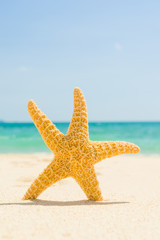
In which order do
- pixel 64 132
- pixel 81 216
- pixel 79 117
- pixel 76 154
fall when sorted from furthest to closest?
pixel 64 132 < pixel 79 117 < pixel 76 154 < pixel 81 216

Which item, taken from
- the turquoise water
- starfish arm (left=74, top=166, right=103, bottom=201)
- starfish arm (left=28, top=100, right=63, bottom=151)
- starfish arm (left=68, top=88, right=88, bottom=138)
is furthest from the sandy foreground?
the turquoise water

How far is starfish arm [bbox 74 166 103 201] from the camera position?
5.09 m

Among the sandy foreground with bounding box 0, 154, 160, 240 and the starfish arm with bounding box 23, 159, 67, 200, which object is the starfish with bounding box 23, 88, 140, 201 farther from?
the sandy foreground with bounding box 0, 154, 160, 240

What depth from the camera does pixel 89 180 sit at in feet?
16.8

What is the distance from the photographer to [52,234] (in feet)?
11.5

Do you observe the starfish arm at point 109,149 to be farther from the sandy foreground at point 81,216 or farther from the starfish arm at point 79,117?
the sandy foreground at point 81,216

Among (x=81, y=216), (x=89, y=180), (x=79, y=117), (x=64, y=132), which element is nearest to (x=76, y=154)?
(x=89, y=180)

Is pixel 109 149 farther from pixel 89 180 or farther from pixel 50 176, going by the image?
pixel 50 176

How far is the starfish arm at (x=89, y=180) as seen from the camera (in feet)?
16.7

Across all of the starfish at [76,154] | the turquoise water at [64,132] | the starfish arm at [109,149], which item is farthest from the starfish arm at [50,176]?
the turquoise water at [64,132]

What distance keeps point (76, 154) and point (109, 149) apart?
565 mm

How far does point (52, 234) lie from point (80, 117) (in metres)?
2.24

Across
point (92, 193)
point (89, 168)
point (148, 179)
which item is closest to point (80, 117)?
point (89, 168)

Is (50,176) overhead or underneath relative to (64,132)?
underneath
